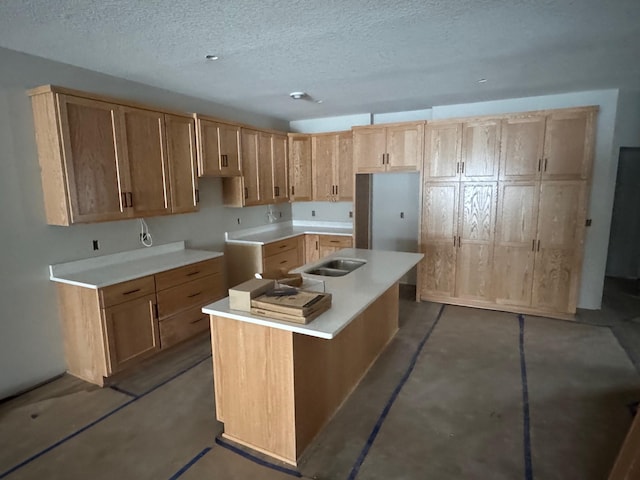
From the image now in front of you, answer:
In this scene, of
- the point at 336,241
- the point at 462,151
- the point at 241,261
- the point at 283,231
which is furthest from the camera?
the point at 283,231

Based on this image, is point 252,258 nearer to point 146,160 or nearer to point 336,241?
point 336,241

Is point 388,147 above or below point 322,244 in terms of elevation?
above

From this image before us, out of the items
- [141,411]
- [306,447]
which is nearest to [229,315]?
[306,447]

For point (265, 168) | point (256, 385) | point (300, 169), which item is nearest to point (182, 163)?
point (265, 168)

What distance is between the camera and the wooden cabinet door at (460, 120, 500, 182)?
13.6 feet

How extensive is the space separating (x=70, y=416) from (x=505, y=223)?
453cm

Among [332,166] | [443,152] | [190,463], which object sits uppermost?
[443,152]

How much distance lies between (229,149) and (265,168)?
0.73 m

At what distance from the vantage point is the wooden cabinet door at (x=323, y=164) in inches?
209

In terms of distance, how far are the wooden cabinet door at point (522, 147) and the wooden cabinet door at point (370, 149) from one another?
4.61 ft

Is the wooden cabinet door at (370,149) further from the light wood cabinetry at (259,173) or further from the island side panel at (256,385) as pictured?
the island side panel at (256,385)

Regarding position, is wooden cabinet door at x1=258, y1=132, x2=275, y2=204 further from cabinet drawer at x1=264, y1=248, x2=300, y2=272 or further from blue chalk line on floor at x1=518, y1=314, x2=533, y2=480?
blue chalk line on floor at x1=518, y1=314, x2=533, y2=480

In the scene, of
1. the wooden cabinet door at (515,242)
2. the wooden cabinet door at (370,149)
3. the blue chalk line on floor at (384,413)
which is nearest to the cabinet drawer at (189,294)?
the blue chalk line on floor at (384,413)

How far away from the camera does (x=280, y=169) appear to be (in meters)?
5.13
